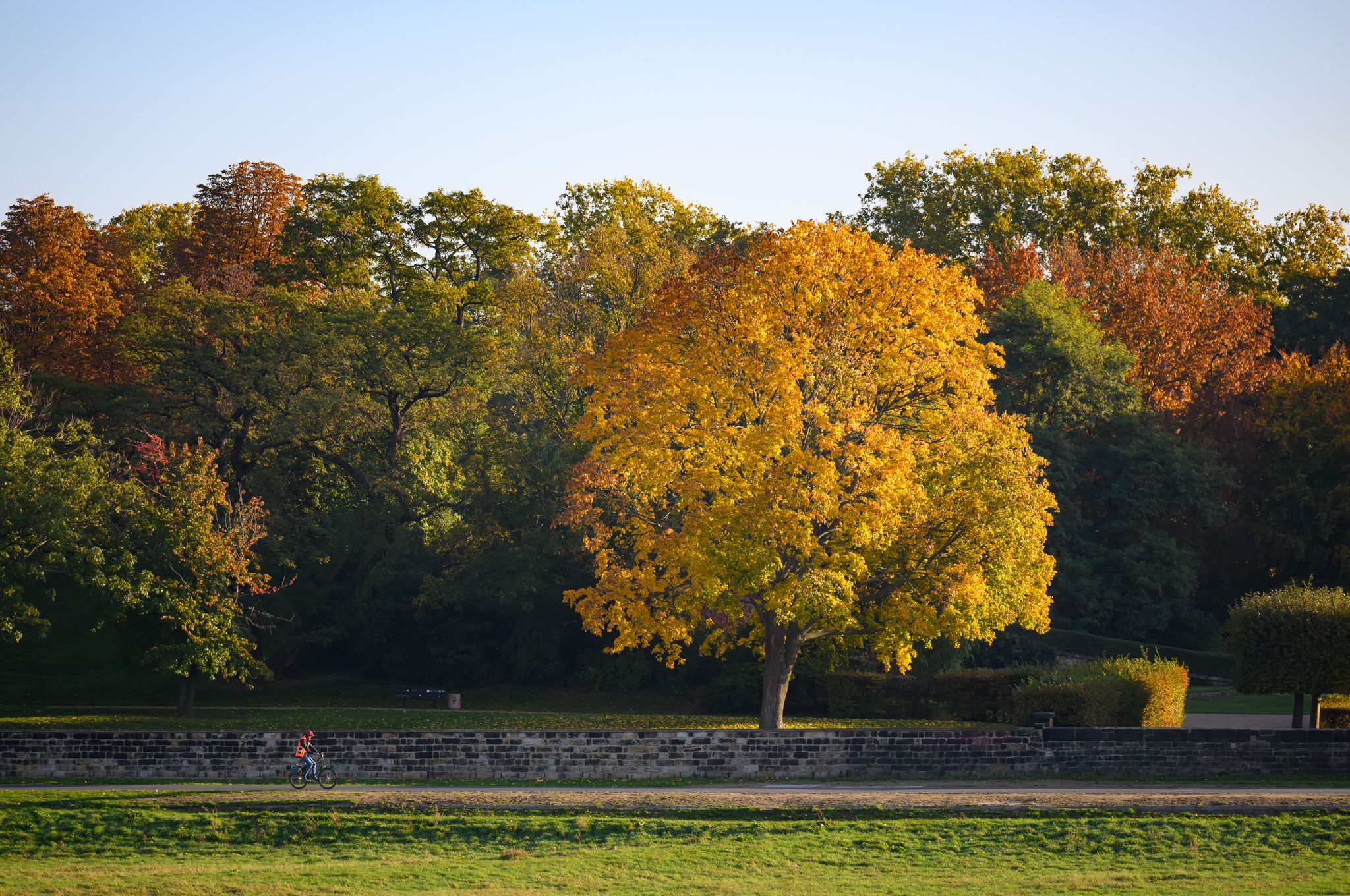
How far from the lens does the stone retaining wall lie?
24406 millimetres

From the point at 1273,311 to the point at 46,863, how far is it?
5986cm

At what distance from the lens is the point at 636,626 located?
93.4 ft

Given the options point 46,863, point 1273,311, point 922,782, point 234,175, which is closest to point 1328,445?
point 1273,311

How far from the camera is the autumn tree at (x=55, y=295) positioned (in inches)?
1980

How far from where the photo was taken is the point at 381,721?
3152cm

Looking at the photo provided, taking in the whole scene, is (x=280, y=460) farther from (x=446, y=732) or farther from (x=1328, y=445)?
(x=1328, y=445)

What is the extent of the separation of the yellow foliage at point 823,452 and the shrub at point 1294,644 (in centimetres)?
437

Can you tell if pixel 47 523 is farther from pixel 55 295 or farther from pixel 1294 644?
pixel 1294 644

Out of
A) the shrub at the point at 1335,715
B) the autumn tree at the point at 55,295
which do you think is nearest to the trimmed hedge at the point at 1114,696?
the shrub at the point at 1335,715

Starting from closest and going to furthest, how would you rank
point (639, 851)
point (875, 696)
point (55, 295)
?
point (639, 851)
point (875, 696)
point (55, 295)

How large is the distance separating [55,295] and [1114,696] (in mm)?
43348

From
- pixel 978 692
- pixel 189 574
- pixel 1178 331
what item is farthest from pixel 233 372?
pixel 1178 331

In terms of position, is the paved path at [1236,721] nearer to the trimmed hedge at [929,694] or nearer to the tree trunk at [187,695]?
Answer: the trimmed hedge at [929,694]

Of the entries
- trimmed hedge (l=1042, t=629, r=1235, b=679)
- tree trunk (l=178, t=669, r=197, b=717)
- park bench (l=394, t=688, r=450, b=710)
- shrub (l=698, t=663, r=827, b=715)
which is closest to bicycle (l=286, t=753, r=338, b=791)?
tree trunk (l=178, t=669, r=197, b=717)
